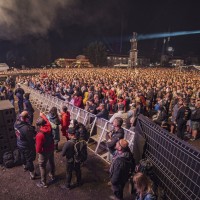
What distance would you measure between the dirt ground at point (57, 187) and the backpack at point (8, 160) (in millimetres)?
132

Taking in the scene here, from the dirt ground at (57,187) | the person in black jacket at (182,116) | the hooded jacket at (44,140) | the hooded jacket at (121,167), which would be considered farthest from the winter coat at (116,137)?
the person in black jacket at (182,116)

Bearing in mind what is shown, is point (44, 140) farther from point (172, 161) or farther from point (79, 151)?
point (172, 161)

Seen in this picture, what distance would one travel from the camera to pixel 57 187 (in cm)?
556

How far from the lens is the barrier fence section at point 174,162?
3424mm

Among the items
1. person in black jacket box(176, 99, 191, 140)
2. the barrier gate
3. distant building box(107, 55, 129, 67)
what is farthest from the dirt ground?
distant building box(107, 55, 129, 67)

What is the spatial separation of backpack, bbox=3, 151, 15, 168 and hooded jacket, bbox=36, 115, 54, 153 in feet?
5.92

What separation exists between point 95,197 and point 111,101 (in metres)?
6.02

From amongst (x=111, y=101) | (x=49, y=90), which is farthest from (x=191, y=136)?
(x=49, y=90)

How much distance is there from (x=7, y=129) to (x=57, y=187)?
96.5 inches

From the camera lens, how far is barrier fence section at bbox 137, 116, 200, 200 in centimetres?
342

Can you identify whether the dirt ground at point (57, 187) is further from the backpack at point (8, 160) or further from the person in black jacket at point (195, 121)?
the person in black jacket at point (195, 121)

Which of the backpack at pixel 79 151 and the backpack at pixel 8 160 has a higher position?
the backpack at pixel 79 151

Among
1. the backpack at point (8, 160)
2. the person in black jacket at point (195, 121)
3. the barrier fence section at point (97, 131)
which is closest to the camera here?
the backpack at point (8, 160)

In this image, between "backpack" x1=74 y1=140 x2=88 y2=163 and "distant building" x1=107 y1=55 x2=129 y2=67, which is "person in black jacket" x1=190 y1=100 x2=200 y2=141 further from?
"distant building" x1=107 y1=55 x2=129 y2=67
